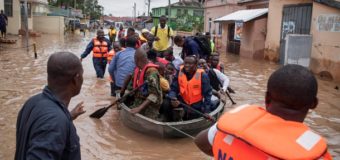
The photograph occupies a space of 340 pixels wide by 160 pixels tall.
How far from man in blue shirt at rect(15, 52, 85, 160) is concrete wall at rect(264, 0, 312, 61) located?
16578 millimetres

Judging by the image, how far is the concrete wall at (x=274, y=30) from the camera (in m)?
18.1

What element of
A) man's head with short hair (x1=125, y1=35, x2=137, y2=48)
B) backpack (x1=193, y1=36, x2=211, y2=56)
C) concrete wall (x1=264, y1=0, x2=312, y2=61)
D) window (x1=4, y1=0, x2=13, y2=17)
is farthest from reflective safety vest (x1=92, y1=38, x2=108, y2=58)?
window (x1=4, y1=0, x2=13, y2=17)

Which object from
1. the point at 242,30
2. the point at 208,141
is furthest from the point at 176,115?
→ the point at 242,30

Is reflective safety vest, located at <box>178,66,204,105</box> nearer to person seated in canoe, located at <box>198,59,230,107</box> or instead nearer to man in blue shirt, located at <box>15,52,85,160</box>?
person seated in canoe, located at <box>198,59,230,107</box>

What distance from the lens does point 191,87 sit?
6.16 meters

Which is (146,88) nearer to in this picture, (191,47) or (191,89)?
(191,89)

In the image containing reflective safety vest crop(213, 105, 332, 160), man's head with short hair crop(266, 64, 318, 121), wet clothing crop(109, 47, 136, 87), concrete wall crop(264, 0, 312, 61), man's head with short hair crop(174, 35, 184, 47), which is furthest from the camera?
concrete wall crop(264, 0, 312, 61)

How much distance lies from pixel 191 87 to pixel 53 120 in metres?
4.36

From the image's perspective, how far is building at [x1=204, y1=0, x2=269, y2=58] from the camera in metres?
20.8

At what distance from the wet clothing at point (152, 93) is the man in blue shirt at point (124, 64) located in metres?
1.34

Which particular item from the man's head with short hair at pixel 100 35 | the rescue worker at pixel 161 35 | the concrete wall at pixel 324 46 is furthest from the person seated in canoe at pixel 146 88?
the concrete wall at pixel 324 46

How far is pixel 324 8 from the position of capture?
13836mm

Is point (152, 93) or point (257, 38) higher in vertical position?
point (257, 38)

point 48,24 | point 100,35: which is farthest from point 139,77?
point 48,24
